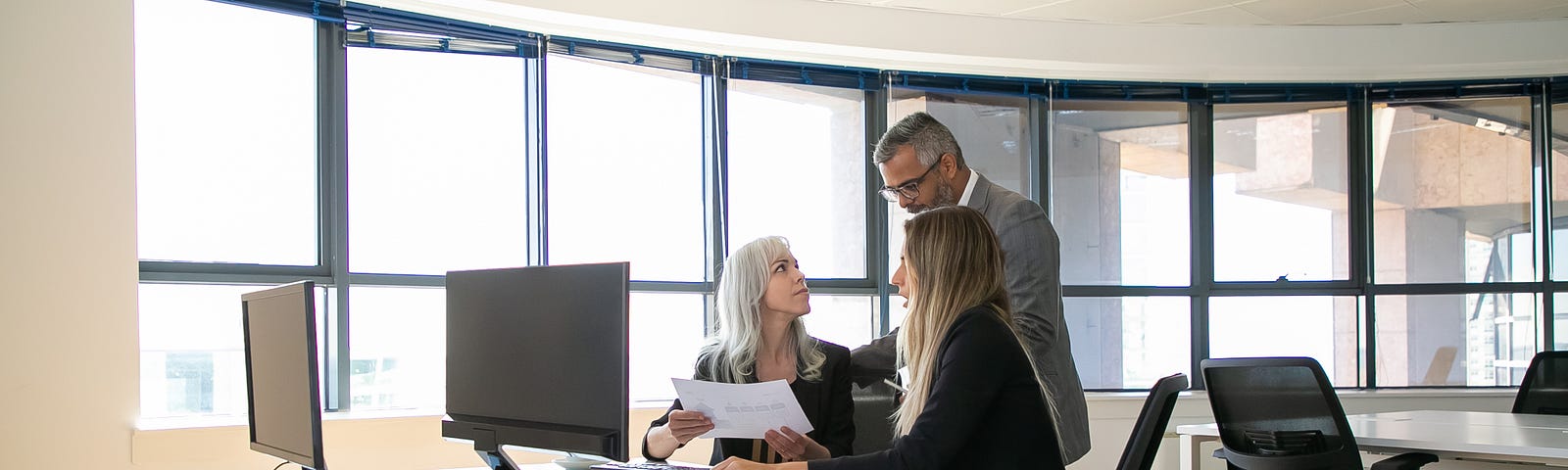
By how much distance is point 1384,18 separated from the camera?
5223 millimetres

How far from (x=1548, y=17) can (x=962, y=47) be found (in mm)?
2747

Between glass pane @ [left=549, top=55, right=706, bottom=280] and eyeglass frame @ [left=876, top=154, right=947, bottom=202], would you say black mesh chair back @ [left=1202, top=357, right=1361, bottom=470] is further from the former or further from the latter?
glass pane @ [left=549, top=55, right=706, bottom=280]

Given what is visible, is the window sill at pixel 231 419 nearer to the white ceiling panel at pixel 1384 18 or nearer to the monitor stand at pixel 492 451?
the monitor stand at pixel 492 451

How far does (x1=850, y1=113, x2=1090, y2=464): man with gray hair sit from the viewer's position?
2326mm

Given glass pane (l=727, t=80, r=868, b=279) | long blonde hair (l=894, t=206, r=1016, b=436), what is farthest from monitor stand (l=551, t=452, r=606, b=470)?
glass pane (l=727, t=80, r=868, b=279)

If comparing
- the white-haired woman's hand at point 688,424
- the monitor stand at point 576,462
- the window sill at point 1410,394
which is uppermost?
the white-haired woman's hand at point 688,424

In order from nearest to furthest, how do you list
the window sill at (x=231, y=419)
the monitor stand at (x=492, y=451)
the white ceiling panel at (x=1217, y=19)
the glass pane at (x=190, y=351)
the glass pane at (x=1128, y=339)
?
the monitor stand at (x=492, y=451)
the window sill at (x=231, y=419)
the glass pane at (x=190, y=351)
the white ceiling panel at (x=1217, y=19)
the glass pane at (x=1128, y=339)

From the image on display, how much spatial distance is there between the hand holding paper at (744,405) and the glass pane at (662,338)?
2.76 metres

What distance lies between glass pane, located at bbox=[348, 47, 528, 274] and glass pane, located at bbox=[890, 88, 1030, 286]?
1.97m

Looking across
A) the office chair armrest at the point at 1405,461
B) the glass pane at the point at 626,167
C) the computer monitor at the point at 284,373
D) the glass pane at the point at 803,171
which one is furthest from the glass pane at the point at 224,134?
the office chair armrest at the point at 1405,461

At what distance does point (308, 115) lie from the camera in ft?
13.7

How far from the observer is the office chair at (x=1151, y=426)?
1.93m

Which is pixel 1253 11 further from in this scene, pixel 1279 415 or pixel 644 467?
pixel 644 467

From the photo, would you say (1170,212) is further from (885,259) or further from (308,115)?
(308,115)
